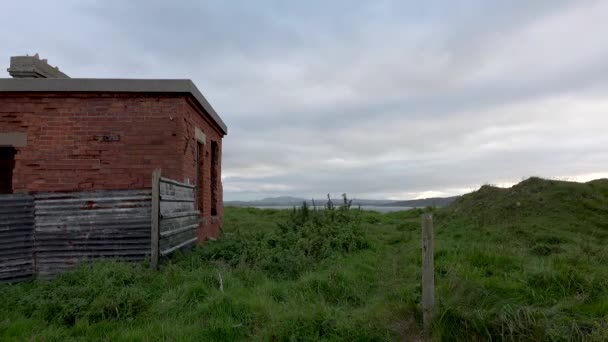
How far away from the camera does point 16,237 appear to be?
279 inches

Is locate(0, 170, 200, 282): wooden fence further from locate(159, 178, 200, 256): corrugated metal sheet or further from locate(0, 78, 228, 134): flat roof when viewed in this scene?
locate(0, 78, 228, 134): flat roof

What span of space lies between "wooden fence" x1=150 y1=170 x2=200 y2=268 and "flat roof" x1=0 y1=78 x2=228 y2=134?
1.84 meters

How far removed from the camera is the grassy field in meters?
4.36

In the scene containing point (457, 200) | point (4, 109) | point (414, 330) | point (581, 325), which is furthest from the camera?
point (457, 200)

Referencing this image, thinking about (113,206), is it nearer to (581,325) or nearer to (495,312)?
(495,312)

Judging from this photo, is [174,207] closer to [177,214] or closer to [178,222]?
[177,214]

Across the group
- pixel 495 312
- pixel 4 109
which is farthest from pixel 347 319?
pixel 4 109

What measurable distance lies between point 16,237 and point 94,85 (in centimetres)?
298

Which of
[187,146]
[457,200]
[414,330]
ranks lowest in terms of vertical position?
[414,330]

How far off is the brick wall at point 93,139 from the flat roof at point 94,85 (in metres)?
0.15

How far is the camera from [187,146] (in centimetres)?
869

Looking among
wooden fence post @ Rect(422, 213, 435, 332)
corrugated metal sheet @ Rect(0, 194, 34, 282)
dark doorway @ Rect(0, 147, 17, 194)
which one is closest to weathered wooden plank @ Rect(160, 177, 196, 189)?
corrugated metal sheet @ Rect(0, 194, 34, 282)

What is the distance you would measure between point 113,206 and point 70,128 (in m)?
1.90

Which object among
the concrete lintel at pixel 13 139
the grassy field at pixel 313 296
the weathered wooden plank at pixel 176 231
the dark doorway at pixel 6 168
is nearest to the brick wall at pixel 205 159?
the weathered wooden plank at pixel 176 231
